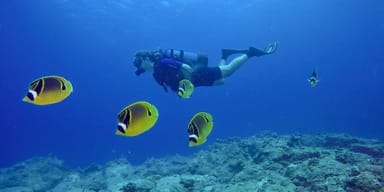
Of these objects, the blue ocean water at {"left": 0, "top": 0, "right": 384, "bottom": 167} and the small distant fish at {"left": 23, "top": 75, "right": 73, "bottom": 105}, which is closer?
the small distant fish at {"left": 23, "top": 75, "right": 73, "bottom": 105}

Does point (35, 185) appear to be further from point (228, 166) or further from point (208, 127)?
point (208, 127)

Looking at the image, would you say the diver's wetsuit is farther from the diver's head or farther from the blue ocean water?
the blue ocean water

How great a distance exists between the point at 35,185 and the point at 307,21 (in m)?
67.4

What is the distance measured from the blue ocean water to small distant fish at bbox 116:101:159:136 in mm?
20420

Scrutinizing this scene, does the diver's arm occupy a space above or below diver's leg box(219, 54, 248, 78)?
below

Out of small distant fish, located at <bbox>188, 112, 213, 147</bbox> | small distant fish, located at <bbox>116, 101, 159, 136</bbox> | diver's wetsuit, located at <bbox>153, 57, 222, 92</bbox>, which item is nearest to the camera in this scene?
small distant fish, located at <bbox>116, 101, 159, 136</bbox>

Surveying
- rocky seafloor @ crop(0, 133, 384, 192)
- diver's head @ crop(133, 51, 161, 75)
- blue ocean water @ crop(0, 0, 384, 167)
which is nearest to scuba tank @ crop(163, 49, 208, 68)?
diver's head @ crop(133, 51, 161, 75)

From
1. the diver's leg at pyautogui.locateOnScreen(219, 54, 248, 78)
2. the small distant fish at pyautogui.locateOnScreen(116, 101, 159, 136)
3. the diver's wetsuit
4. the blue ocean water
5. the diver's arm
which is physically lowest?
the small distant fish at pyautogui.locateOnScreen(116, 101, 159, 136)

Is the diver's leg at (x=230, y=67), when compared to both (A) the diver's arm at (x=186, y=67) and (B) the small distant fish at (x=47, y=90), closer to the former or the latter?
(A) the diver's arm at (x=186, y=67)

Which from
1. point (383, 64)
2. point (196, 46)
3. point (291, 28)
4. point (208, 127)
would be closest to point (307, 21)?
point (291, 28)

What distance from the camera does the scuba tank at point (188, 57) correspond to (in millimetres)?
10631

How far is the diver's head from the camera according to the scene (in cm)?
1062

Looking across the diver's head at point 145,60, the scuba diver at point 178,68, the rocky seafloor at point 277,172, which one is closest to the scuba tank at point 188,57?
the scuba diver at point 178,68

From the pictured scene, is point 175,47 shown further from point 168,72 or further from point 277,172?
point 277,172
